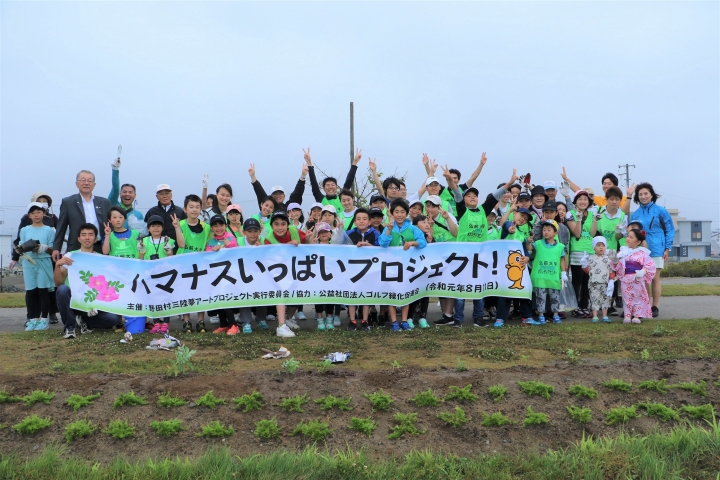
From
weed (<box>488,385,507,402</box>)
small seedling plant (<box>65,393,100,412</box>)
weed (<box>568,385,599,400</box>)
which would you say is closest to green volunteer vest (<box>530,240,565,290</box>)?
weed (<box>568,385,599,400</box>)

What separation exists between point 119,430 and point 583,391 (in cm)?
369

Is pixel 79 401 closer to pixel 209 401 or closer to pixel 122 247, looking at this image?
pixel 209 401

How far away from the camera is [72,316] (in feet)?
24.0

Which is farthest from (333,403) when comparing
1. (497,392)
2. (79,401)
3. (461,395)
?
(79,401)

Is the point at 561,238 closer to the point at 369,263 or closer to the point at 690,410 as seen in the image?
the point at 369,263

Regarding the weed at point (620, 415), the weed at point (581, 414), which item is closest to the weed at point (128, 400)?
the weed at point (581, 414)

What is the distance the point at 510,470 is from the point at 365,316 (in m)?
4.24

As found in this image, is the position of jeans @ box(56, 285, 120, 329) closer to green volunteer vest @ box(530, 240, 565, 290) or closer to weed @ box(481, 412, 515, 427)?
weed @ box(481, 412, 515, 427)

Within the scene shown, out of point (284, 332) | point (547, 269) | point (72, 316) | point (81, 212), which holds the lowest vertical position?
point (284, 332)

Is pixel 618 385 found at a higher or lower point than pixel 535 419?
higher

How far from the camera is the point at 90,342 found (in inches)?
266

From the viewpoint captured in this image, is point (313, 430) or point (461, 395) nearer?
point (313, 430)

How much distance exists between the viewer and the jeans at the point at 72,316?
7281 millimetres

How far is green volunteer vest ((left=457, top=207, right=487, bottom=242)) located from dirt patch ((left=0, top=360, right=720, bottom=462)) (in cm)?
322
